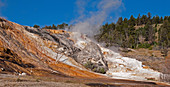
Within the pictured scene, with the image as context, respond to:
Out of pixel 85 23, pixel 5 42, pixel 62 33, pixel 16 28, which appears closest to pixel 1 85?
pixel 5 42

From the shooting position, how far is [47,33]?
1982 inches

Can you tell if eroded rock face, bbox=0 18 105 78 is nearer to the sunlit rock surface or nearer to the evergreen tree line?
the sunlit rock surface

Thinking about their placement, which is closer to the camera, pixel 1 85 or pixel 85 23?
pixel 1 85

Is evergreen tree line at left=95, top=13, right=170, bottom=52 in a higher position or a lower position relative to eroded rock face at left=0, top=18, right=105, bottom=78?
higher

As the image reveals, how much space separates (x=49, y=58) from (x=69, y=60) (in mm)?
5777

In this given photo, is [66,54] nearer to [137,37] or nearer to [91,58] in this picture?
[91,58]

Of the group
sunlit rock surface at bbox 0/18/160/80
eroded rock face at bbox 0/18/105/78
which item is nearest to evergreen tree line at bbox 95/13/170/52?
sunlit rock surface at bbox 0/18/160/80

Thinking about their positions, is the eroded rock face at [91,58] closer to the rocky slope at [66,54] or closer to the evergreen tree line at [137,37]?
the rocky slope at [66,54]

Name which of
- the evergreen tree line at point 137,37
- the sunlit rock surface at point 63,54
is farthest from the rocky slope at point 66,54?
the evergreen tree line at point 137,37

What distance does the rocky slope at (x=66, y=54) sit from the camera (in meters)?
37.2

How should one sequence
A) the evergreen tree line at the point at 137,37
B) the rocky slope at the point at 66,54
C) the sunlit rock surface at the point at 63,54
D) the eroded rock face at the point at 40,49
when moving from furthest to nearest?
the evergreen tree line at the point at 137,37 → the rocky slope at the point at 66,54 → the sunlit rock surface at the point at 63,54 → the eroded rock face at the point at 40,49

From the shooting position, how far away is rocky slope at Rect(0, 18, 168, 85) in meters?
37.2

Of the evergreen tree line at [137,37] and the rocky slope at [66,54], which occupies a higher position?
the evergreen tree line at [137,37]

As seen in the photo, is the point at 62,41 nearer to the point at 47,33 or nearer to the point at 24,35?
the point at 47,33
